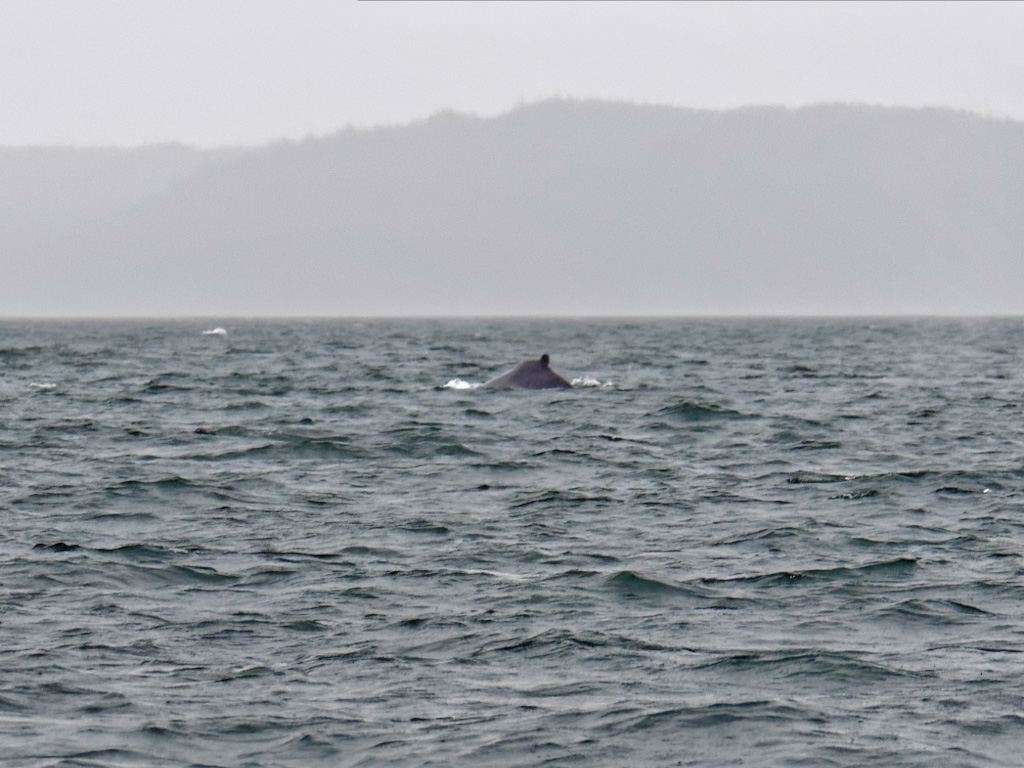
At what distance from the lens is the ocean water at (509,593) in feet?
31.6

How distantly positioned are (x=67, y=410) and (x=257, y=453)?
10.4 m

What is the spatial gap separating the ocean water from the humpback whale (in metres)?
10.5

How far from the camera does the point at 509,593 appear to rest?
13781mm

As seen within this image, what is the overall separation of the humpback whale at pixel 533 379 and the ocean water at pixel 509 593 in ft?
34.6

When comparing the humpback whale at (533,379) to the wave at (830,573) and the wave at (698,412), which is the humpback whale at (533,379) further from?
the wave at (830,573)

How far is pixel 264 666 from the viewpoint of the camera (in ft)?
36.6

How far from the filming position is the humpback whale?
4109 centimetres

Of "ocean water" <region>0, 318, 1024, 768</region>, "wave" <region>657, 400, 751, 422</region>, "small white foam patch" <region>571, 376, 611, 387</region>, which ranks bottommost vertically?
"ocean water" <region>0, 318, 1024, 768</region>

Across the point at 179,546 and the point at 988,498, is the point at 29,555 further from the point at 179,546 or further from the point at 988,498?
the point at 988,498

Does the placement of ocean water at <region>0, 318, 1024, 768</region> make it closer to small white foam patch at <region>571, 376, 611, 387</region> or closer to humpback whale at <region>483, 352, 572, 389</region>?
humpback whale at <region>483, 352, 572, 389</region>

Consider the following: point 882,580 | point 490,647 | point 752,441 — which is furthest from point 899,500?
point 490,647

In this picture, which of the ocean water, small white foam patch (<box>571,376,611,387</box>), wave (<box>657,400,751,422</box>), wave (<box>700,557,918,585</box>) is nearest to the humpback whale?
small white foam patch (<box>571,376,611,387</box>)

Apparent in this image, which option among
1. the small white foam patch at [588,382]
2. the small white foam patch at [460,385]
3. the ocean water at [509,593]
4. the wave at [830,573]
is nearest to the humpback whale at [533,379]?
the small white foam patch at [460,385]

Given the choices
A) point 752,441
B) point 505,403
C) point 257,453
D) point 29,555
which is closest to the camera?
point 29,555
